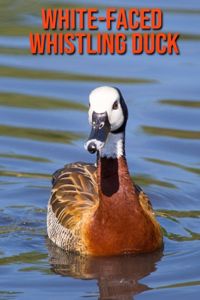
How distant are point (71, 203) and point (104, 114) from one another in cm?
186

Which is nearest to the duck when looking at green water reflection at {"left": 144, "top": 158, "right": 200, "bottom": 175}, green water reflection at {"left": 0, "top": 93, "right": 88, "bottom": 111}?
green water reflection at {"left": 144, "top": 158, "right": 200, "bottom": 175}

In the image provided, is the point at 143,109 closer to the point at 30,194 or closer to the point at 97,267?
the point at 30,194

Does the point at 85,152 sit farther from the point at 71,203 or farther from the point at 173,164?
the point at 71,203

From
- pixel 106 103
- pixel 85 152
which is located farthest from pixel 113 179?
pixel 85 152

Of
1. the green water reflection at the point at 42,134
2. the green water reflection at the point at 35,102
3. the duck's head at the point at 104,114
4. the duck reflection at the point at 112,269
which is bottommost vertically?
the duck reflection at the point at 112,269

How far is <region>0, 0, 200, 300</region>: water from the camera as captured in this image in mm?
8852

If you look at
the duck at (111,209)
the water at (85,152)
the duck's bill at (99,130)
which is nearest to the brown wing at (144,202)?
the duck at (111,209)

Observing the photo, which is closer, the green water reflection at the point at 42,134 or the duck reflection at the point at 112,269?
the duck reflection at the point at 112,269

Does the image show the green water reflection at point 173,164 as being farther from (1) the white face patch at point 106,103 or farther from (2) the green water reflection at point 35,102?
(1) the white face patch at point 106,103

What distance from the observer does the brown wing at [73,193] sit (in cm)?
1016

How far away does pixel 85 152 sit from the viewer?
13344mm

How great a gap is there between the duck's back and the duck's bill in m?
1.42

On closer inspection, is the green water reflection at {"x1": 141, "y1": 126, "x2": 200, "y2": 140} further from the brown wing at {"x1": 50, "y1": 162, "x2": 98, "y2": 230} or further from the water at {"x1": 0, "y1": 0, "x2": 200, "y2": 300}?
the brown wing at {"x1": 50, "y1": 162, "x2": 98, "y2": 230}

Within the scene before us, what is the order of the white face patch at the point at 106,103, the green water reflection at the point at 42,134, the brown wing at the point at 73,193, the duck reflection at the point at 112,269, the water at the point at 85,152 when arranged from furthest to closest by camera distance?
the green water reflection at the point at 42,134, the brown wing at the point at 73,193, the white face patch at the point at 106,103, the water at the point at 85,152, the duck reflection at the point at 112,269
